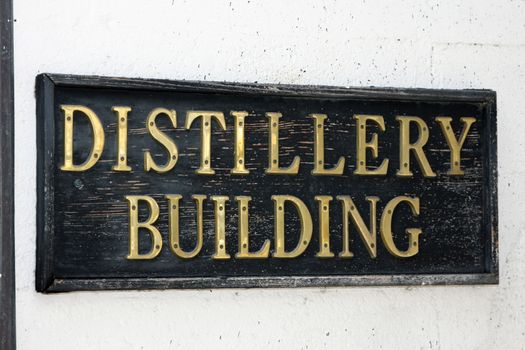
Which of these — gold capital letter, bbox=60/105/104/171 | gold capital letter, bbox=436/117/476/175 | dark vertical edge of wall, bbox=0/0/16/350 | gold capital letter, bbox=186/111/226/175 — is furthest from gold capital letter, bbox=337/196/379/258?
dark vertical edge of wall, bbox=0/0/16/350

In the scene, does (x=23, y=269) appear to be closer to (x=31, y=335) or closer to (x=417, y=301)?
(x=31, y=335)

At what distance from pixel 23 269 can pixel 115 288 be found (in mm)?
197

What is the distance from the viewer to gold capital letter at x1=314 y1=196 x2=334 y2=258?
2.46 metres

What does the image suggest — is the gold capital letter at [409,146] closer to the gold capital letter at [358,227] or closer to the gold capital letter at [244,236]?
the gold capital letter at [358,227]

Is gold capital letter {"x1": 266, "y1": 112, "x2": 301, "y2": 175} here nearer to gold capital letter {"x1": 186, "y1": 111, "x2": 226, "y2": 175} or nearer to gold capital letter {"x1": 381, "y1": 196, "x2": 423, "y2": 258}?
gold capital letter {"x1": 186, "y1": 111, "x2": 226, "y2": 175}

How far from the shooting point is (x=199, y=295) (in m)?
2.40

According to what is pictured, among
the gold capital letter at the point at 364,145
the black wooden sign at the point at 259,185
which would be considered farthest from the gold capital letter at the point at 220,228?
the gold capital letter at the point at 364,145

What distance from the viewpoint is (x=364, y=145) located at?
8.20ft

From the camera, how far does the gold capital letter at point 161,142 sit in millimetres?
2338

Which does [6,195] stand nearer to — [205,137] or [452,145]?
[205,137]

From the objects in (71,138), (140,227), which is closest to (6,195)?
(71,138)

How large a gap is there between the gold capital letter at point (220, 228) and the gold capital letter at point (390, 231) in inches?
15.1

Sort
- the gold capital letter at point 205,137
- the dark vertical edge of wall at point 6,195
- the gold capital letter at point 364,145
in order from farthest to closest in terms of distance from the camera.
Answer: the gold capital letter at point 364,145 → the gold capital letter at point 205,137 → the dark vertical edge of wall at point 6,195

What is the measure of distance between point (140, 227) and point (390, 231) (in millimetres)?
591
